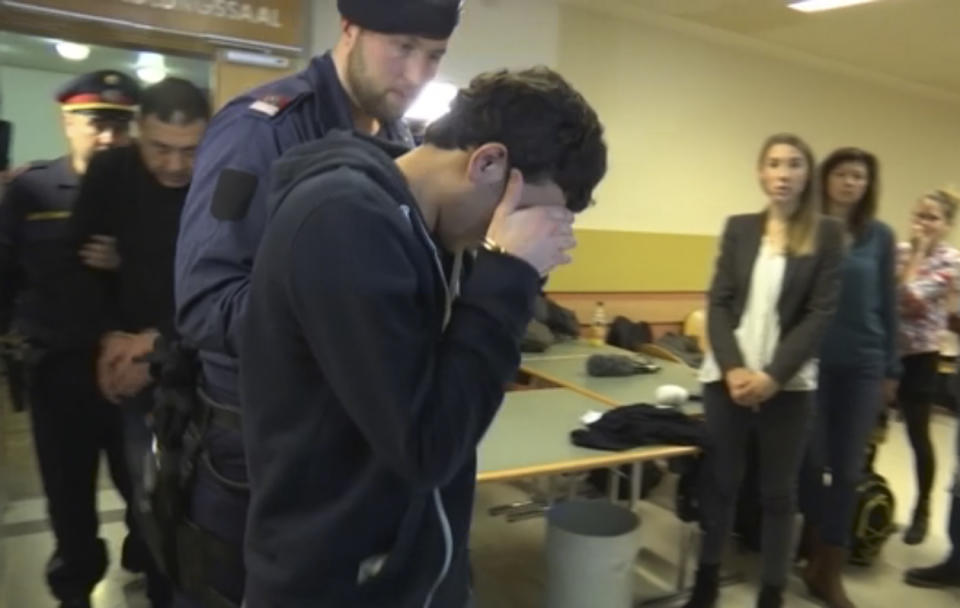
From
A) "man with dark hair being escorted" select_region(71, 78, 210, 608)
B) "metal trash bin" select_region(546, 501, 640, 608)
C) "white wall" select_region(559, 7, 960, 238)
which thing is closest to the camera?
"man with dark hair being escorted" select_region(71, 78, 210, 608)

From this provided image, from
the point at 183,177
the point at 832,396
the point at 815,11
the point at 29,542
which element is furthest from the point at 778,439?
the point at 815,11

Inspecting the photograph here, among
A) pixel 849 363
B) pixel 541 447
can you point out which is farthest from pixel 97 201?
pixel 849 363

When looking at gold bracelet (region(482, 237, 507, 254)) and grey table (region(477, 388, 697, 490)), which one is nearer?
gold bracelet (region(482, 237, 507, 254))

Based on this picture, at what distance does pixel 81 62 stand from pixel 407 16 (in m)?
4.61

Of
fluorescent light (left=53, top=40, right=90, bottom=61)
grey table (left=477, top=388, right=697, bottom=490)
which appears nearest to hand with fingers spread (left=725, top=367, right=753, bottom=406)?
grey table (left=477, top=388, right=697, bottom=490)

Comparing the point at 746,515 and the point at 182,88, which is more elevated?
the point at 182,88

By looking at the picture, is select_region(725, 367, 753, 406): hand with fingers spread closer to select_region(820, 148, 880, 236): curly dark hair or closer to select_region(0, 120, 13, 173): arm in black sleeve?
select_region(820, 148, 880, 236): curly dark hair

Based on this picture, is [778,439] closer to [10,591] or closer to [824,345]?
[824,345]

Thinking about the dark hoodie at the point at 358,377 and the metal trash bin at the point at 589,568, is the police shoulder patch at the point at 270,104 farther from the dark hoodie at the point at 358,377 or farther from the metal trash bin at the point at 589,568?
the metal trash bin at the point at 589,568

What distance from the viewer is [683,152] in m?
5.50

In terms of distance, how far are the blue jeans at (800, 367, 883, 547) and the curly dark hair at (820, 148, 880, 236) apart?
0.53 meters

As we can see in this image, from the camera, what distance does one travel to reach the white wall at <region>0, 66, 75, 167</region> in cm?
516

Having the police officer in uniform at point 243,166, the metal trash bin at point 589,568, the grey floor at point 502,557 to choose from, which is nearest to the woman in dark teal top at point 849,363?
the grey floor at point 502,557

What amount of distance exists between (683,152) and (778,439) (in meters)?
3.36
